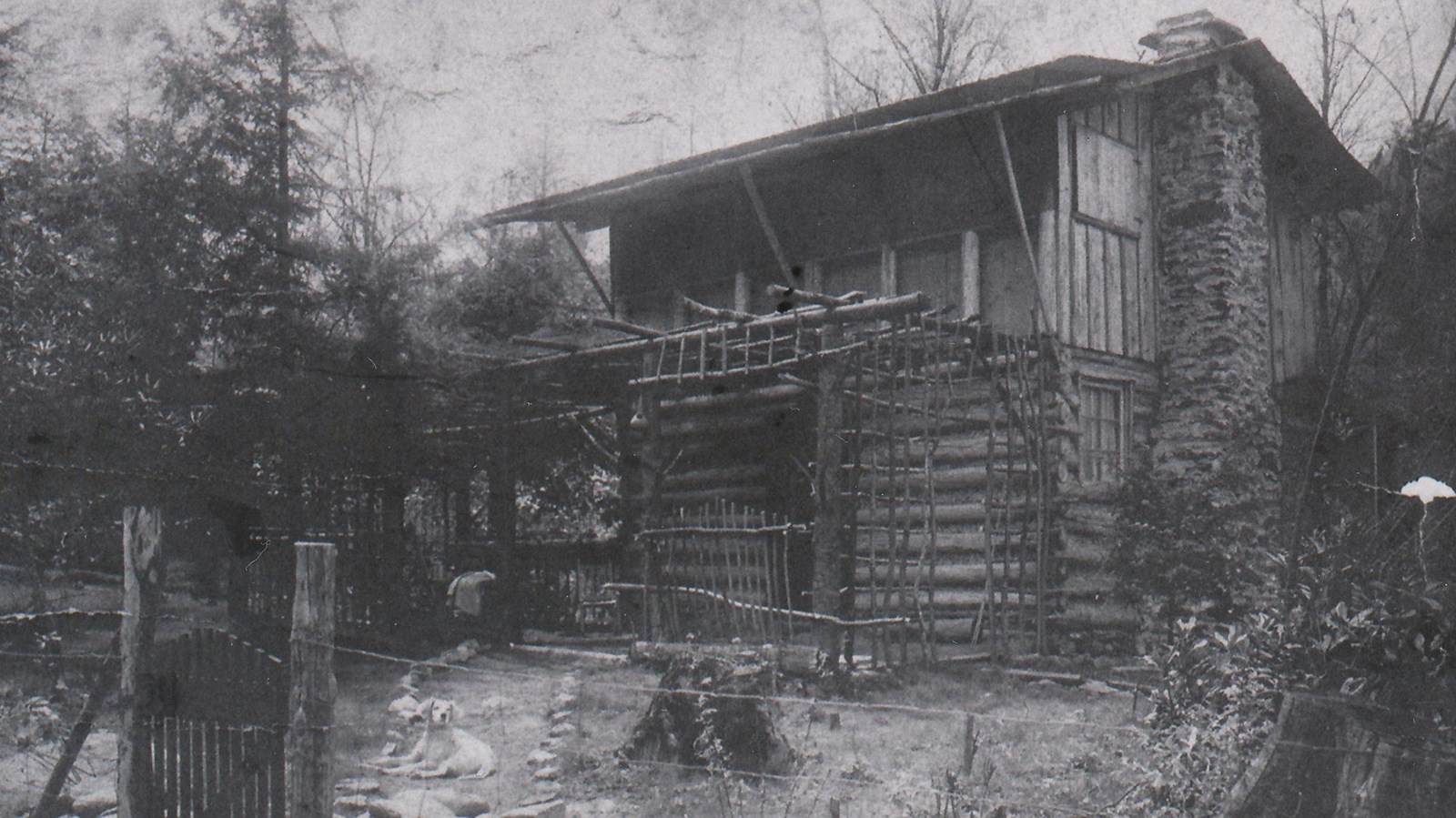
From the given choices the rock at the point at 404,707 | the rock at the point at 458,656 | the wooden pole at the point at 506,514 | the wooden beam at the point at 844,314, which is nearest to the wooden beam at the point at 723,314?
the wooden beam at the point at 844,314

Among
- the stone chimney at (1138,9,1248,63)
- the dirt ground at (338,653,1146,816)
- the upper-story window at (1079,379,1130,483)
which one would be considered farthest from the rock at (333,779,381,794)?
the stone chimney at (1138,9,1248,63)

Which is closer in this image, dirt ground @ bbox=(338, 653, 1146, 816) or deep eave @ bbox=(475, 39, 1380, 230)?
dirt ground @ bbox=(338, 653, 1146, 816)

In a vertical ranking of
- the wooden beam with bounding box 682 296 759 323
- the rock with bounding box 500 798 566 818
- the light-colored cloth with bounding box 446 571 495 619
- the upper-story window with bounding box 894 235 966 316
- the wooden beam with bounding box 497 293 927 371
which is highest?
the upper-story window with bounding box 894 235 966 316

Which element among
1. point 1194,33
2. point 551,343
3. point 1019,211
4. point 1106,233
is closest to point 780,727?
point 1019,211

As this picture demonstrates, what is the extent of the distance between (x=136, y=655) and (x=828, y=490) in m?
6.01

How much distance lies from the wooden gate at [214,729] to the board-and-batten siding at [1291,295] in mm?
14652

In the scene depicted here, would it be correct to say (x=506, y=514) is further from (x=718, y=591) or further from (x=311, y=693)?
(x=311, y=693)

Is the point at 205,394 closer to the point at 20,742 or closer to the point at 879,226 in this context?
the point at 20,742

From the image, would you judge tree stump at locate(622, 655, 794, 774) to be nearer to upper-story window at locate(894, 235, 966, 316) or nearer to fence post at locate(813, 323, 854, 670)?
Result: fence post at locate(813, 323, 854, 670)

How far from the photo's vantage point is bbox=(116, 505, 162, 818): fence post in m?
6.62

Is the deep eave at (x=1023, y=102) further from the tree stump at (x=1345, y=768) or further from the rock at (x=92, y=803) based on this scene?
the rock at (x=92, y=803)

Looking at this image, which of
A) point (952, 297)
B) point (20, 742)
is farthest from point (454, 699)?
point (952, 297)

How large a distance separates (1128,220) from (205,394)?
35.1ft

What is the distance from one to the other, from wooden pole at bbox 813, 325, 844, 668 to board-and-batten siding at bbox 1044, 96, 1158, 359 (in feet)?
11.0
